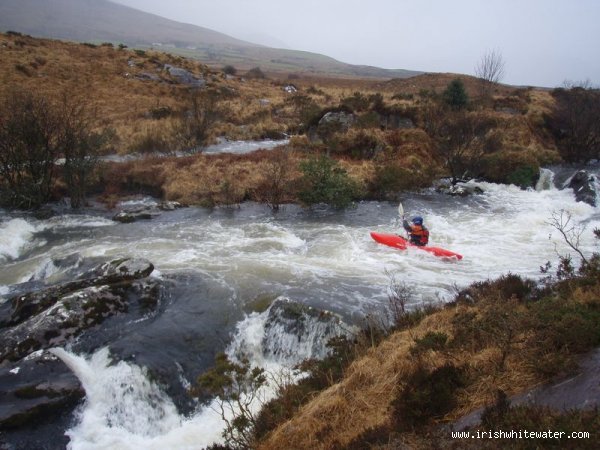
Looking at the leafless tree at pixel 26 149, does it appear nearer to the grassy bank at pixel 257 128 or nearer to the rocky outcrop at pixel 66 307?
the grassy bank at pixel 257 128

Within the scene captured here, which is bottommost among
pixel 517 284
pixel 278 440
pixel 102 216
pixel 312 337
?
pixel 102 216

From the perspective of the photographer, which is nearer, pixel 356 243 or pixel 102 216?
pixel 356 243

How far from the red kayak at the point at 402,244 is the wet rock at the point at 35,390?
869 centimetres

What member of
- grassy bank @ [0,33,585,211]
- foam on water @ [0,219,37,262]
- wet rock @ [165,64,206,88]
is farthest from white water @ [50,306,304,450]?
wet rock @ [165,64,206,88]

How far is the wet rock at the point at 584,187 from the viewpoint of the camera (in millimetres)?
17125

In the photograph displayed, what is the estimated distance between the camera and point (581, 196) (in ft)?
57.6

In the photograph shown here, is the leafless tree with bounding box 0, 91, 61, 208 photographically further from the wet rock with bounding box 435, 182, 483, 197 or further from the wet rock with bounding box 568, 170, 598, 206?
the wet rock with bounding box 568, 170, 598, 206

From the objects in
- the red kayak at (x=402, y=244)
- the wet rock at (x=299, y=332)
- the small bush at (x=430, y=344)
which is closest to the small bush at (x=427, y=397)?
the small bush at (x=430, y=344)

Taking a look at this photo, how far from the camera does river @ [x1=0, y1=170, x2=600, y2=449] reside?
6.71m

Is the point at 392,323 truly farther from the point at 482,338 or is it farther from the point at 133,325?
the point at 133,325

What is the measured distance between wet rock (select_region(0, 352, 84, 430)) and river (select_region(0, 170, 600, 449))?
23cm

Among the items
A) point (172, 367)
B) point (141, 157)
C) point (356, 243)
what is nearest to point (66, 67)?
point (141, 157)

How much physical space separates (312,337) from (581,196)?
15.0 metres

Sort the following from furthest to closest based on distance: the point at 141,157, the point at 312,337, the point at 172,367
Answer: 1. the point at 141,157
2. the point at 312,337
3. the point at 172,367
